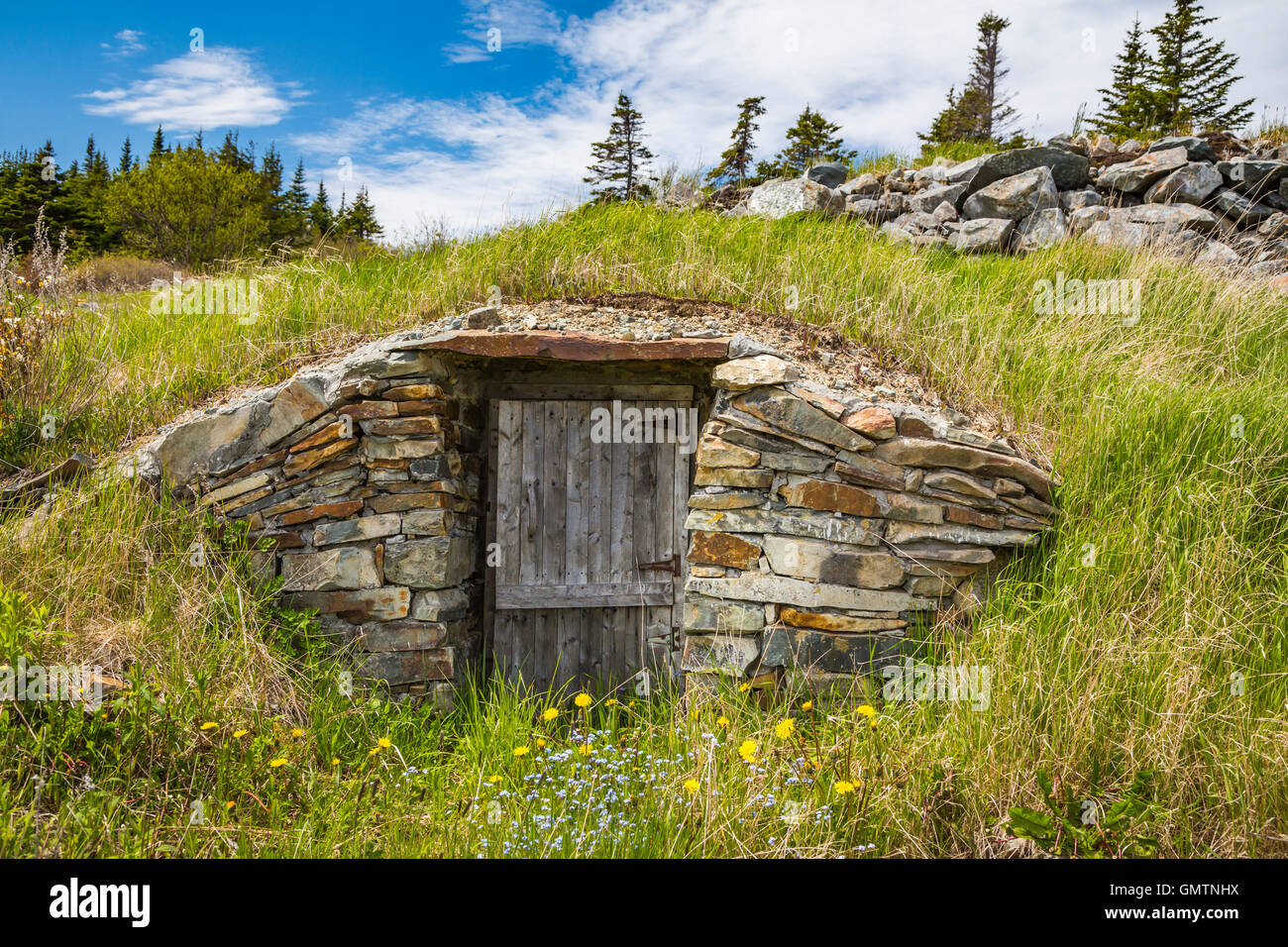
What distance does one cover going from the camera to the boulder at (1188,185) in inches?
309

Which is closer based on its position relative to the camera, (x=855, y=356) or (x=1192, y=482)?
(x=1192, y=482)

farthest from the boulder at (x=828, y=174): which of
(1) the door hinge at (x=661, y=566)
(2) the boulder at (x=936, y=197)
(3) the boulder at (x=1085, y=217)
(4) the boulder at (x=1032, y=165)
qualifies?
(1) the door hinge at (x=661, y=566)

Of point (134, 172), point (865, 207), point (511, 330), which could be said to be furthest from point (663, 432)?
point (134, 172)

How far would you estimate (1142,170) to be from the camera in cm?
810

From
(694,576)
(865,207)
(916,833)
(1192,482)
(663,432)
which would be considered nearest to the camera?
(916,833)

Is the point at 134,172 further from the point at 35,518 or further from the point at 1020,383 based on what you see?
the point at 1020,383

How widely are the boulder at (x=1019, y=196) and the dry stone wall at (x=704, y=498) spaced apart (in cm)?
455

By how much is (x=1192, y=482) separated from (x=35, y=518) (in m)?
6.54

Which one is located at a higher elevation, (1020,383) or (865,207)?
(865,207)

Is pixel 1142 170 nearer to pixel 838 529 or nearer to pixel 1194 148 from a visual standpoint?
pixel 1194 148

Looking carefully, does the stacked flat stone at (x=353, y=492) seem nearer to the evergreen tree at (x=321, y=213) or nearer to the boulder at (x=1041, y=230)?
the boulder at (x=1041, y=230)

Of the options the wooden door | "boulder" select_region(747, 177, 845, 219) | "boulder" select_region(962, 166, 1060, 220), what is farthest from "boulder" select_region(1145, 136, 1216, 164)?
the wooden door

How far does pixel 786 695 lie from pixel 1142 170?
7.72 meters

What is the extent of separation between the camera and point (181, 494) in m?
4.58
